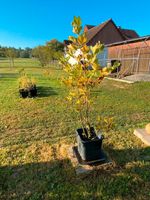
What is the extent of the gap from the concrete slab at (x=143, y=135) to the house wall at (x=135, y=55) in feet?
32.9

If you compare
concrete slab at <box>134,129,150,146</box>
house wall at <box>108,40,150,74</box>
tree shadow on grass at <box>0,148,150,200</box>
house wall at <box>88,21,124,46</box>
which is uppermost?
house wall at <box>88,21,124,46</box>

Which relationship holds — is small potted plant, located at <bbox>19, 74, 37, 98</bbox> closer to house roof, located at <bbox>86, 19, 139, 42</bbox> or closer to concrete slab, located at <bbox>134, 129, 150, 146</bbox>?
concrete slab, located at <bbox>134, 129, 150, 146</bbox>

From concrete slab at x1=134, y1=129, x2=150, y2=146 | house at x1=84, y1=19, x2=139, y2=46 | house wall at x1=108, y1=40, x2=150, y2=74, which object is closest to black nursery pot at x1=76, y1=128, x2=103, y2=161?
concrete slab at x1=134, y1=129, x2=150, y2=146

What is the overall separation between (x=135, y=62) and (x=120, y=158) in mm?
12585

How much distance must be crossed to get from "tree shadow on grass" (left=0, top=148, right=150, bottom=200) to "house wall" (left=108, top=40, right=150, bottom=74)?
11.3 metres

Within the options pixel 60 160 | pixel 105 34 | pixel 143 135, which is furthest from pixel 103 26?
pixel 60 160

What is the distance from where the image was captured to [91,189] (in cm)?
199

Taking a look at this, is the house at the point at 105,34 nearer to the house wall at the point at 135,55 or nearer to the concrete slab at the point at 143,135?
the house wall at the point at 135,55

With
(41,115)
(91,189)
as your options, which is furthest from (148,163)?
(41,115)

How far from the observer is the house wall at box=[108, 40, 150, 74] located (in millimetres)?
12523

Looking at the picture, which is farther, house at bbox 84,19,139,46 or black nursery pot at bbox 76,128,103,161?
house at bbox 84,19,139,46

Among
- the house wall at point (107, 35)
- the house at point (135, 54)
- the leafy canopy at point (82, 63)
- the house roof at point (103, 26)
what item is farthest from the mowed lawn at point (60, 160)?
the house roof at point (103, 26)

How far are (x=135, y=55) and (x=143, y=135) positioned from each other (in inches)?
480

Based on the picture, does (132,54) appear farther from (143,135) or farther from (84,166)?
(84,166)
